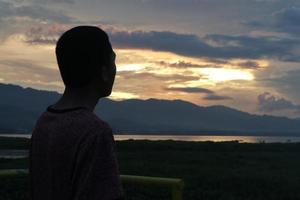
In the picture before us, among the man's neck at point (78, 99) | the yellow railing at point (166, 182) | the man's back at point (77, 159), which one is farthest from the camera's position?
the yellow railing at point (166, 182)

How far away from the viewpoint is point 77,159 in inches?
83.0

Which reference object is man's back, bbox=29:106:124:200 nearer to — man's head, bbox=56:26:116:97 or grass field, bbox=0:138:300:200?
man's head, bbox=56:26:116:97

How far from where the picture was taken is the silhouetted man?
6.82 feet

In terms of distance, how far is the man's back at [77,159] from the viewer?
2068 mm

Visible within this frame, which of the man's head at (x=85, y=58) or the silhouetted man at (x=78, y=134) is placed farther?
the man's head at (x=85, y=58)

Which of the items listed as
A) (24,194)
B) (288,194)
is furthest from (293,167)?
(24,194)

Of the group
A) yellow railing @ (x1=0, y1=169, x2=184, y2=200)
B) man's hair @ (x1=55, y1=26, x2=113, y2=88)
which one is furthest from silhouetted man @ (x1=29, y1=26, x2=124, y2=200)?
yellow railing @ (x1=0, y1=169, x2=184, y2=200)

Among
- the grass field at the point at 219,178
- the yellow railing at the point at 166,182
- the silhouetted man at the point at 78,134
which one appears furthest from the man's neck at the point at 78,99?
the grass field at the point at 219,178

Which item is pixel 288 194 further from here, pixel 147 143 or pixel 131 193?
pixel 147 143

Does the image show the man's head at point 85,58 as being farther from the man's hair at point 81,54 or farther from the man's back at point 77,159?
the man's back at point 77,159

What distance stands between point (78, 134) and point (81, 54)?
1.07 ft

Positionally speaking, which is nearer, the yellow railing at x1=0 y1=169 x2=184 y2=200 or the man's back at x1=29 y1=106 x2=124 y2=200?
the man's back at x1=29 y1=106 x2=124 y2=200

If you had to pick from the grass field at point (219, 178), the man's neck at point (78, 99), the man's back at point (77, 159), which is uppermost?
the man's neck at point (78, 99)

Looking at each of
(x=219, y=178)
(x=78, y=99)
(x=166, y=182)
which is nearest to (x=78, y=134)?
(x=78, y=99)
